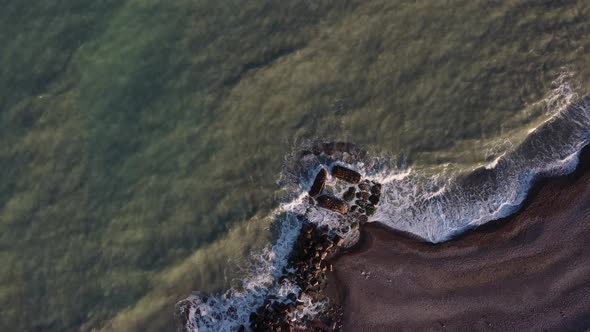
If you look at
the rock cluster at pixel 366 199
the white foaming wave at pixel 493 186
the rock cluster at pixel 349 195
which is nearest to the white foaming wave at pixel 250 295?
the rock cluster at pixel 349 195

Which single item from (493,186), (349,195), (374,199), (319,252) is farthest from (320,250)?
(493,186)

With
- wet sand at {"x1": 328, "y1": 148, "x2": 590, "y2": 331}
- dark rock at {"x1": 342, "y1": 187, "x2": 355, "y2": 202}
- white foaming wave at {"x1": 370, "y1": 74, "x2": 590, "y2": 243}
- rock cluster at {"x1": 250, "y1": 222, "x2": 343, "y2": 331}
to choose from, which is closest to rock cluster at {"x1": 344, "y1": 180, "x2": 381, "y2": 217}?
dark rock at {"x1": 342, "y1": 187, "x2": 355, "y2": 202}

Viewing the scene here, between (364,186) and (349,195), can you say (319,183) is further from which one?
(364,186)

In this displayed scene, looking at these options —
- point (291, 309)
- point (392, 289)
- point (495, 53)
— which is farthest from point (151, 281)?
point (495, 53)

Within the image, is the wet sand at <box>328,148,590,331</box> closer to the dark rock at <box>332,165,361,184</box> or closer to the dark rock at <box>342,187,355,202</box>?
the dark rock at <box>342,187,355,202</box>

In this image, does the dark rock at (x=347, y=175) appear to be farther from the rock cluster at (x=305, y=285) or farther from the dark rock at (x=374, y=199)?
the rock cluster at (x=305, y=285)
